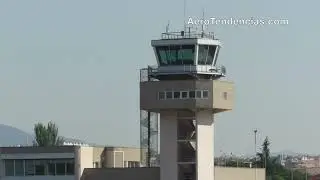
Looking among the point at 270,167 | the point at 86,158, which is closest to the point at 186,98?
the point at 86,158

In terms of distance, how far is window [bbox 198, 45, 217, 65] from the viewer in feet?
279

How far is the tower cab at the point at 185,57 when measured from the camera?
8469 cm

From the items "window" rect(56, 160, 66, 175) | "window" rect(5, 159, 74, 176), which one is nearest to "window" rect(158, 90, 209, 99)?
"window" rect(5, 159, 74, 176)

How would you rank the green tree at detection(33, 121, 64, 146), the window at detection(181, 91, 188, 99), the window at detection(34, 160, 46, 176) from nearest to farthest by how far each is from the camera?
the window at detection(181, 91, 188, 99), the window at detection(34, 160, 46, 176), the green tree at detection(33, 121, 64, 146)

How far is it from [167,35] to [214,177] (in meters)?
13.9

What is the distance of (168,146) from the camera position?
282 feet

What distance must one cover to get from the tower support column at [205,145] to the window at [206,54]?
181 inches

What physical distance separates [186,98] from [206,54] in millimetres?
4706

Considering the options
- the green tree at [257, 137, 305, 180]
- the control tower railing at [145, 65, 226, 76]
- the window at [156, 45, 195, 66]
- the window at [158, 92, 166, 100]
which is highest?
the window at [156, 45, 195, 66]

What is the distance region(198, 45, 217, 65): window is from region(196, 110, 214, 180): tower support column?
4595mm

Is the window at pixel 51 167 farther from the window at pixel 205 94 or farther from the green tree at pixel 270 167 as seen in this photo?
the green tree at pixel 270 167

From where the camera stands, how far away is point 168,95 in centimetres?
8444

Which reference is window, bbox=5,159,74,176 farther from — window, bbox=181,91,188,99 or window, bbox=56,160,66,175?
window, bbox=181,91,188,99

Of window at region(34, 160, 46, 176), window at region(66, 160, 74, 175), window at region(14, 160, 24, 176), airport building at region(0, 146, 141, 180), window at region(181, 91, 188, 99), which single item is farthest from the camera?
window at region(14, 160, 24, 176)
